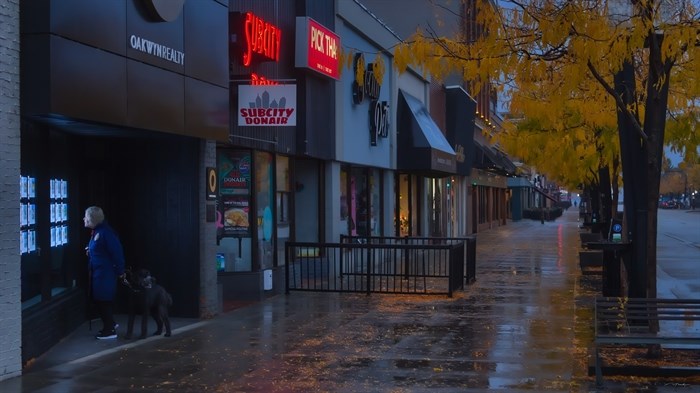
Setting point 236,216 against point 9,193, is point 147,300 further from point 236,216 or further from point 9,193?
point 236,216

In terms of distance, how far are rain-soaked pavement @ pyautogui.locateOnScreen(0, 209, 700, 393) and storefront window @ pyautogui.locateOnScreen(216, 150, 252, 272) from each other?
1.09 meters

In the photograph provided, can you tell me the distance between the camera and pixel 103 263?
10688 millimetres

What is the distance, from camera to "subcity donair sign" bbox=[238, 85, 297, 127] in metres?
13.7

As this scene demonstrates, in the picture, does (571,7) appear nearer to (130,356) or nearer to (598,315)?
(598,315)

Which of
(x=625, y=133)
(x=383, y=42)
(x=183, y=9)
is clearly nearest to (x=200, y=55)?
(x=183, y=9)

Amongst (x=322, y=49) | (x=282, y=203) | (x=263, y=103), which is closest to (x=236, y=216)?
(x=282, y=203)

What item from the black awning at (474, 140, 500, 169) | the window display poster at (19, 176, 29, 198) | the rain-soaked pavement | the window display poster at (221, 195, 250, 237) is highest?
the black awning at (474, 140, 500, 169)

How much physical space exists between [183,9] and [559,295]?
8.61 meters

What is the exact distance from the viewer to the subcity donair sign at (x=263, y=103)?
45.0ft

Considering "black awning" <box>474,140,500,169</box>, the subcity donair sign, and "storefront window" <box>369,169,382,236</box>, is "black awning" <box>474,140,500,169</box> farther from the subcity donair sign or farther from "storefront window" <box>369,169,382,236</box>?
the subcity donair sign

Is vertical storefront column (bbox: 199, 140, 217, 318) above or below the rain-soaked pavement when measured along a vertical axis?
above

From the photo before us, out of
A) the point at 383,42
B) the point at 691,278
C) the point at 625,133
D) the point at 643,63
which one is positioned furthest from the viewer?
the point at 383,42

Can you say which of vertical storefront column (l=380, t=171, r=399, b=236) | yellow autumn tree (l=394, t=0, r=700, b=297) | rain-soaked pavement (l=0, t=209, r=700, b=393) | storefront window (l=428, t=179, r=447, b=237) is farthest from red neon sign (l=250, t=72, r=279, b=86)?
storefront window (l=428, t=179, r=447, b=237)

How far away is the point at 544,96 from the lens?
18.4 m
